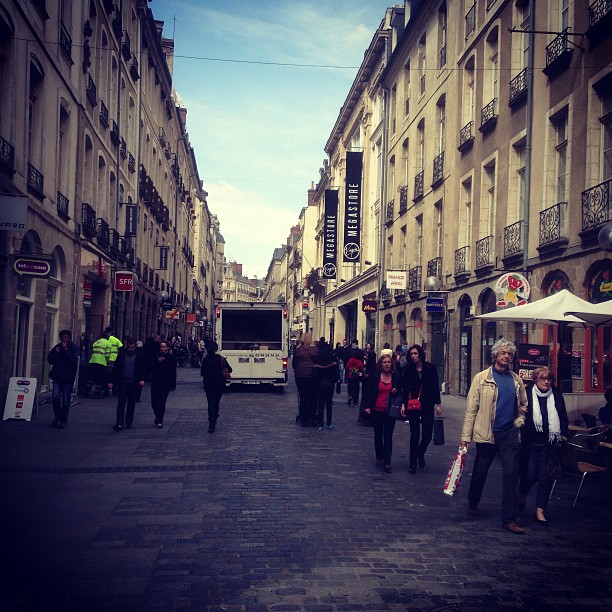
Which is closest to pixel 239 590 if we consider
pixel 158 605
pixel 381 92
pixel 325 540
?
pixel 158 605

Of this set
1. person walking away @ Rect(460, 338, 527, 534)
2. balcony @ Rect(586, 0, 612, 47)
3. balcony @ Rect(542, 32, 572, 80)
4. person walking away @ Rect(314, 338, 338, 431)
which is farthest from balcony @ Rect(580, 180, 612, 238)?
person walking away @ Rect(460, 338, 527, 534)

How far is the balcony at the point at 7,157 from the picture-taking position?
14.7m

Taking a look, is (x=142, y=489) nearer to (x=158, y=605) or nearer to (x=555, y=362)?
(x=158, y=605)

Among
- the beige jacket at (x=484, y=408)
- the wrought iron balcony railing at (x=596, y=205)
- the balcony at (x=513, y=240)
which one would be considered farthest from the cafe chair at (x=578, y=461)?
the balcony at (x=513, y=240)

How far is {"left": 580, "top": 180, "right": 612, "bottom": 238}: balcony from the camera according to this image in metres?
14.5

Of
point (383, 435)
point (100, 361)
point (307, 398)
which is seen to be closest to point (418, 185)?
point (100, 361)

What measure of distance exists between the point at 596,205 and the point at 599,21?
3538 mm

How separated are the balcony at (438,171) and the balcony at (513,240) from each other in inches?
292

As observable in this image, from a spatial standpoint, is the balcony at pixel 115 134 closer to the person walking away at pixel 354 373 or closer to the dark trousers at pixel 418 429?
the person walking away at pixel 354 373

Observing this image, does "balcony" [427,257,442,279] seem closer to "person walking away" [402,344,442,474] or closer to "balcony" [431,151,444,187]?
"balcony" [431,151,444,187]

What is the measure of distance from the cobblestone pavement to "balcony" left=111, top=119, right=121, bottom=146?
17473 millimetres

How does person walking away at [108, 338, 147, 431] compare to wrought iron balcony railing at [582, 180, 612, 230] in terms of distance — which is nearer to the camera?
person walking away at [108, 338, 147, 431]

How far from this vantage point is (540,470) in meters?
7.61

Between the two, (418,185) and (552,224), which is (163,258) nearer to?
(418,185)
